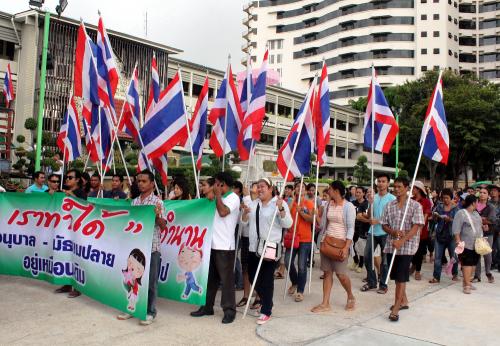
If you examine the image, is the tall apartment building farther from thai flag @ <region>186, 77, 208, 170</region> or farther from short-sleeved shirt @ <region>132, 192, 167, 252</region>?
short-sleeved shirt @ <region>132, 192, 167, 252</region>

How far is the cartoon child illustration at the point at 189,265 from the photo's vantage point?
5691 millimetres

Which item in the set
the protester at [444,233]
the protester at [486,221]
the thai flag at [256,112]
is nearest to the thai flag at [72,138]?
the thai flag at [256,112]

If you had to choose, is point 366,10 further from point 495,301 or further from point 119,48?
point 495,301

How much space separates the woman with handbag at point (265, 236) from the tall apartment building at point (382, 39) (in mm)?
63656

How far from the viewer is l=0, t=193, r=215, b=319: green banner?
543cm

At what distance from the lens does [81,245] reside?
20.2ft

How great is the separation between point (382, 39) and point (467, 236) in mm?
65274

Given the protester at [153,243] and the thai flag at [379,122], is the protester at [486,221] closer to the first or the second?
the thai flag at [379,122]

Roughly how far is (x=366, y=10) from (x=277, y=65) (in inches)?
731

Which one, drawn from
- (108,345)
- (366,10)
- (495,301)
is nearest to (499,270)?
(495,301)

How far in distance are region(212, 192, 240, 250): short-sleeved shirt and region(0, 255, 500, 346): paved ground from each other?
36.2 inches

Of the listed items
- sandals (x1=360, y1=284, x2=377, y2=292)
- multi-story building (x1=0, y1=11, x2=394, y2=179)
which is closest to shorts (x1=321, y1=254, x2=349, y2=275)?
sandals (x1=360, y1=284, x2=377, y2=292)

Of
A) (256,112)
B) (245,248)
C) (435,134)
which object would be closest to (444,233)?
(435,134)

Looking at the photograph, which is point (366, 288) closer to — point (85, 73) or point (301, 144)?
point (301, 144)
